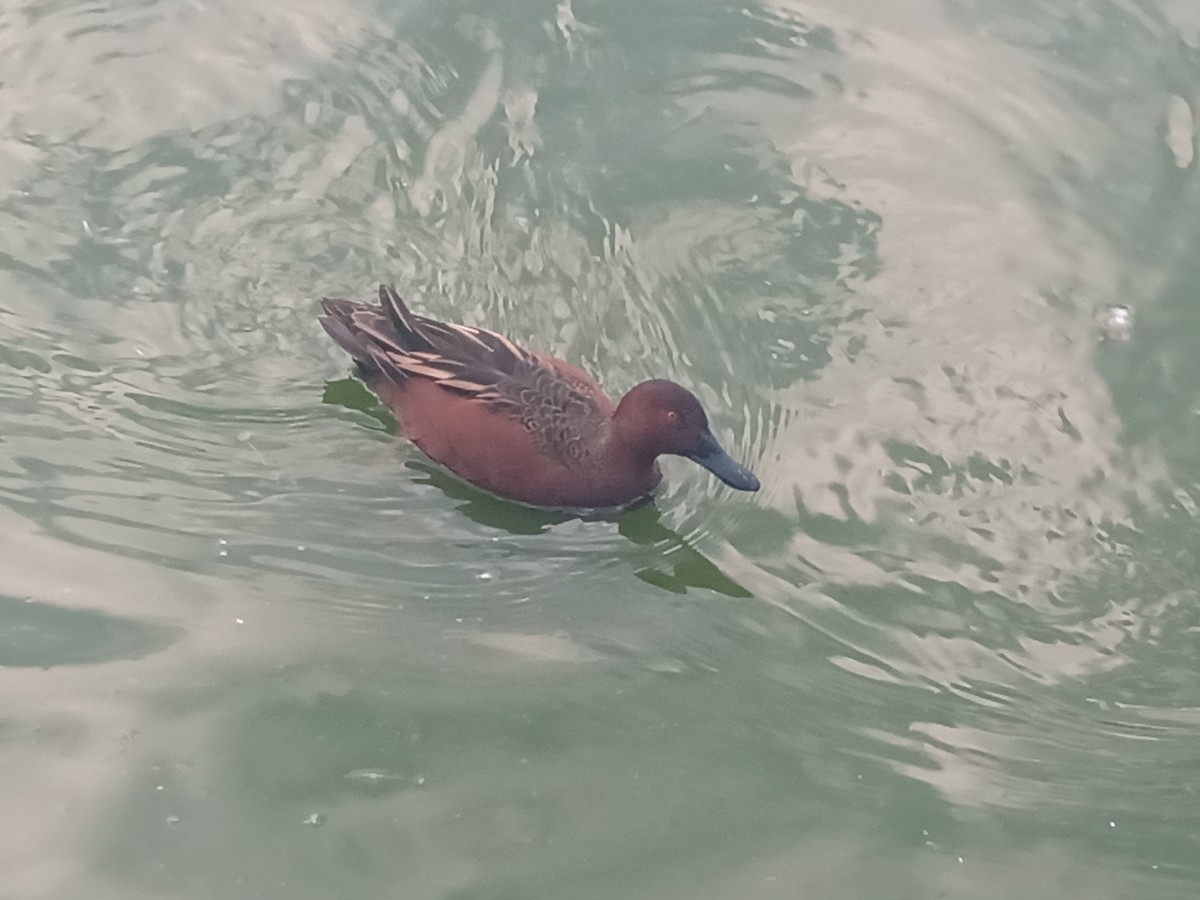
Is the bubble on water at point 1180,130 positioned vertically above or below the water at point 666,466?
above

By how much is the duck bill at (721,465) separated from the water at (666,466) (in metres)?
0.25

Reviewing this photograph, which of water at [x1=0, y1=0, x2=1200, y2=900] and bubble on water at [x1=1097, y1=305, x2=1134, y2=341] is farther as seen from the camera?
bubble on water at [x1=1097, y1=305, x2=1134, y2=341]

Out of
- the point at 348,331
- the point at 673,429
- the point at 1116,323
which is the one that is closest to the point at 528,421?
the point at 673,429

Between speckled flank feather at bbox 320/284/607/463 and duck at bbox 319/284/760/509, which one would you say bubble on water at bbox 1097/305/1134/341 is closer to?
duck at bbox 319/284/760/509

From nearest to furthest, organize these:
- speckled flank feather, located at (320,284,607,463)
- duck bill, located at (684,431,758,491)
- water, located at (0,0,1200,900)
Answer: water, located at (0,0,1200,900), duck bill, located at (684,431,758,491), speckled flank feather, located at (320,284,607,463)

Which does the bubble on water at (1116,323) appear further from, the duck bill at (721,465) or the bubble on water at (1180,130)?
the duck bill at (721,465)

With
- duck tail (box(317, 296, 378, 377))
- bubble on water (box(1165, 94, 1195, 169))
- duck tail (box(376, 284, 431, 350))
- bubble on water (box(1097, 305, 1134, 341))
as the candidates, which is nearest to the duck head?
duck tail (box(376, 284, 431, 350))

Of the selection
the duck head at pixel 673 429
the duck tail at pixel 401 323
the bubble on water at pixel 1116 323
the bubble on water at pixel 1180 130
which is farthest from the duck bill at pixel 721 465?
the bubble on water at pixel 1180 130

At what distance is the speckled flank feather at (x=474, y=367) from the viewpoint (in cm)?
426

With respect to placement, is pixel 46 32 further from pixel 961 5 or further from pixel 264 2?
pixel 961 5

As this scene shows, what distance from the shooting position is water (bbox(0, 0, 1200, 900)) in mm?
3498

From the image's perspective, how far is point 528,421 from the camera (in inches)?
168

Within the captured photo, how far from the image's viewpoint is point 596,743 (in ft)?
12.1

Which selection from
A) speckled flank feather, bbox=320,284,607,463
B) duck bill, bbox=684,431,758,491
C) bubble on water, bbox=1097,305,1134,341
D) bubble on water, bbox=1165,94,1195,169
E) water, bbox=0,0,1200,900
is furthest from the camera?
bubble on water, bbox=1165,94,1195,169
